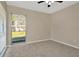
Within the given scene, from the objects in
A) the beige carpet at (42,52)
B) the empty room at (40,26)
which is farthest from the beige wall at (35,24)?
the beige carpet at (42,52)

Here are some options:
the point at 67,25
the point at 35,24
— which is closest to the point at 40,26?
the point at 35,24

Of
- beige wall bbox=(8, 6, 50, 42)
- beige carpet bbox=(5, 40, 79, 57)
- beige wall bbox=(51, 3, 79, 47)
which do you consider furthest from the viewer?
beige wall bbox=(8, 6, 50, 42)

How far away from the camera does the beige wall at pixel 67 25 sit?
5.05 m

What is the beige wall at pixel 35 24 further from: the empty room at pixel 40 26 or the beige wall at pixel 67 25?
the beige wall at pixel 67 25

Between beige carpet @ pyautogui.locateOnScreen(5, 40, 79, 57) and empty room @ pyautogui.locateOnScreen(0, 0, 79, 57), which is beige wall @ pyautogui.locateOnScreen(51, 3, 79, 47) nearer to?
empty room @ pyautogui.locateOnScreen(0, 0, 79, 57)

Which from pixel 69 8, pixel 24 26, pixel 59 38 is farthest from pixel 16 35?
pixel 69 8

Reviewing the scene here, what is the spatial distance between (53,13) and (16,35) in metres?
3.09

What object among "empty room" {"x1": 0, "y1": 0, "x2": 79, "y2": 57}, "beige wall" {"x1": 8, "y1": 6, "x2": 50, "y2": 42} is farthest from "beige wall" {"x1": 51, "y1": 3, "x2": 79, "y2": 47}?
"beige wall" {"x1": 8, "y1": 6, "x2": 50, "y2": 42}

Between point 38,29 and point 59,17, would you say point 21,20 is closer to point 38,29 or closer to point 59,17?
point 38,29

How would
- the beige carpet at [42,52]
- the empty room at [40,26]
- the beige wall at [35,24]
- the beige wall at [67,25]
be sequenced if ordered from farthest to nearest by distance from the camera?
1. the beige wall at [35,24]
2. the beige wall at [67,25]
3. the empty room at [40,26]
4. the beige carpet at [42,52]

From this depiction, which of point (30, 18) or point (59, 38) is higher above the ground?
point (30, 18)

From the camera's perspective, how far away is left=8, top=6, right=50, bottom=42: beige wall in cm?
586

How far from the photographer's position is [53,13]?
718 cm

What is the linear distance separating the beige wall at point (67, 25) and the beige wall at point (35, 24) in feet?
1.91
